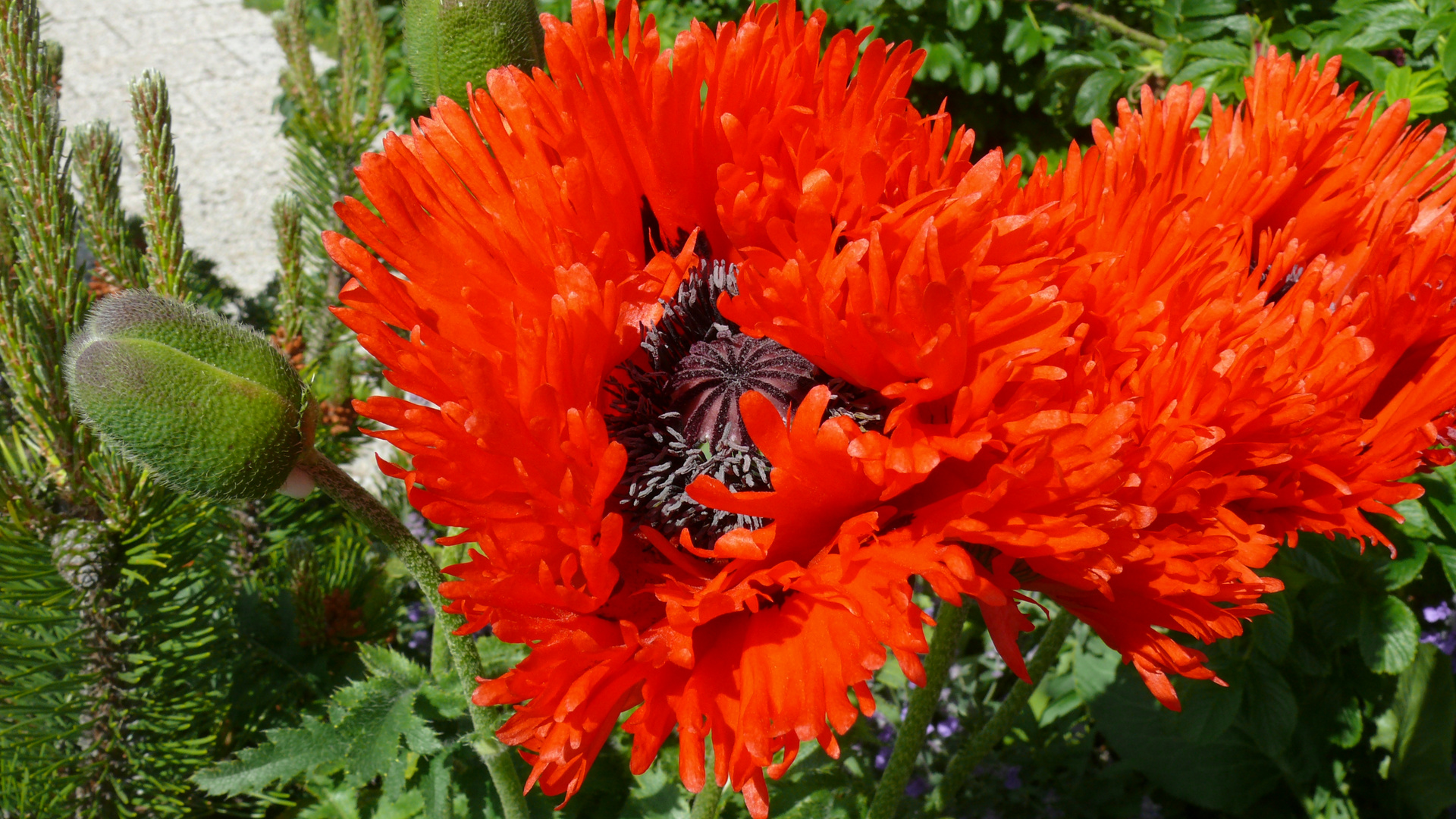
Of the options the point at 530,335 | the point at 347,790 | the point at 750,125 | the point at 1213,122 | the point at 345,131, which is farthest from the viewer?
the point at 345,131

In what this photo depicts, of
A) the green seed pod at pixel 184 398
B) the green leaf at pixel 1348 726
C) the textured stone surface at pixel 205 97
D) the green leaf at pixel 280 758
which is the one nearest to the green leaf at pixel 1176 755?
the green leaf at pixel 1348 726

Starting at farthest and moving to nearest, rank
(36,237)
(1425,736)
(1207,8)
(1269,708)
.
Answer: (1207,8)
(1425,736)
(1269,708)
(36,237)

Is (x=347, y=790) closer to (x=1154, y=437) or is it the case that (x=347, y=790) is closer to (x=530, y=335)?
(x=530, y=335)

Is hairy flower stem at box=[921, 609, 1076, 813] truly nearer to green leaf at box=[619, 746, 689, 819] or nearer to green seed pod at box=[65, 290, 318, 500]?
green leaf at box=[619, 746, 689, 819]

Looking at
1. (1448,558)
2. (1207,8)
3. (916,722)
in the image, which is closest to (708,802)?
(916,722)

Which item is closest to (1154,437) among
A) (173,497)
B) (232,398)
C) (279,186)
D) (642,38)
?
(642,38)

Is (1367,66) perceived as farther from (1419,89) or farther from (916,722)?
(916,722)
